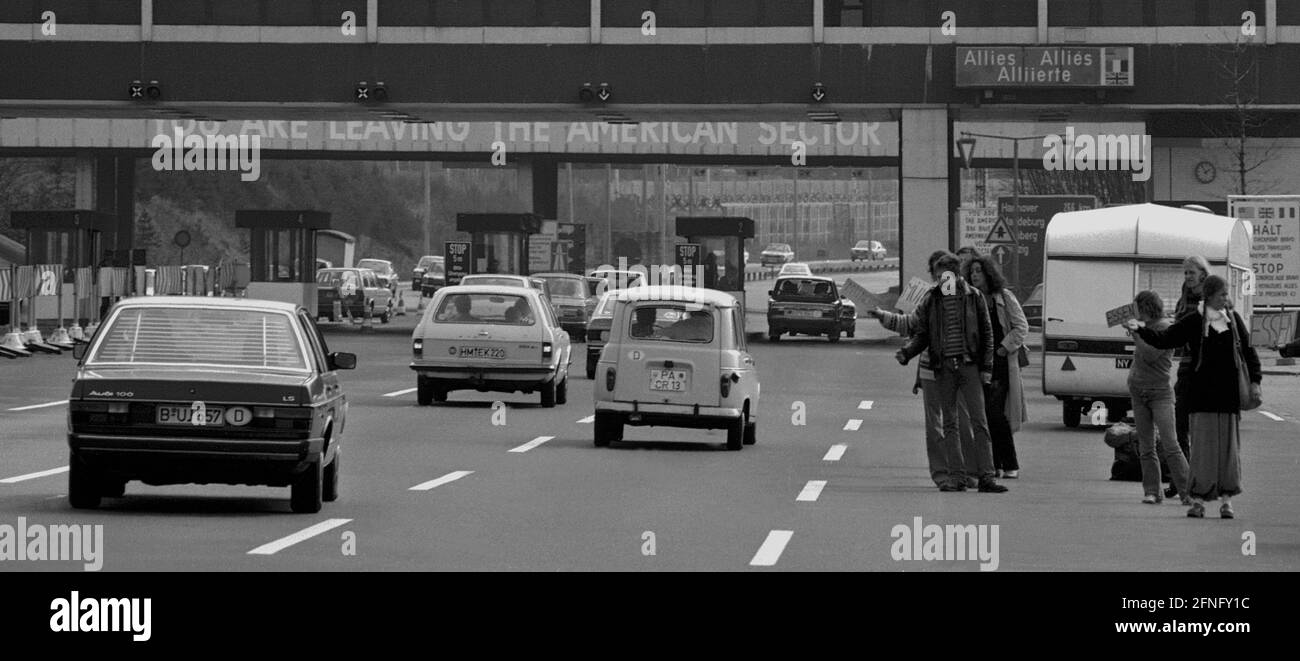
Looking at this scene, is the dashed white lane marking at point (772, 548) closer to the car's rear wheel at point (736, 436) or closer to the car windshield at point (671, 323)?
the car's rear wheel at point (736, 436)

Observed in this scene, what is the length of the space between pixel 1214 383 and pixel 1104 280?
42.1ft

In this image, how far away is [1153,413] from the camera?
1780 cm

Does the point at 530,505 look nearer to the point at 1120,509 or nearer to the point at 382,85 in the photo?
the point at 1120,509

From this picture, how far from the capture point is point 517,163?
8931cm

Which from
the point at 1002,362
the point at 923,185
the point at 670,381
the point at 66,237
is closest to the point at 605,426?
the point at 670,381

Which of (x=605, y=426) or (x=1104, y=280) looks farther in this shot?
(x=1104, y=280)

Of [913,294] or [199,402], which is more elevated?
[913,294]

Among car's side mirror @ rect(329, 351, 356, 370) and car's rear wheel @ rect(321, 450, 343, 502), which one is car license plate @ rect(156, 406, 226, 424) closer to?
car's rear wheel @ rect(321, 450, 343, 502)

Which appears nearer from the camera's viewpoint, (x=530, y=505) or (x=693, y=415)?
(x=530, y=505)

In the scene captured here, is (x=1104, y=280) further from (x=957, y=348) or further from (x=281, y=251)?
(x=281, y=251)

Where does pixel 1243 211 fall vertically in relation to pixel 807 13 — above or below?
below

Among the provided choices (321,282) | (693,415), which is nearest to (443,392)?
(693,415)
